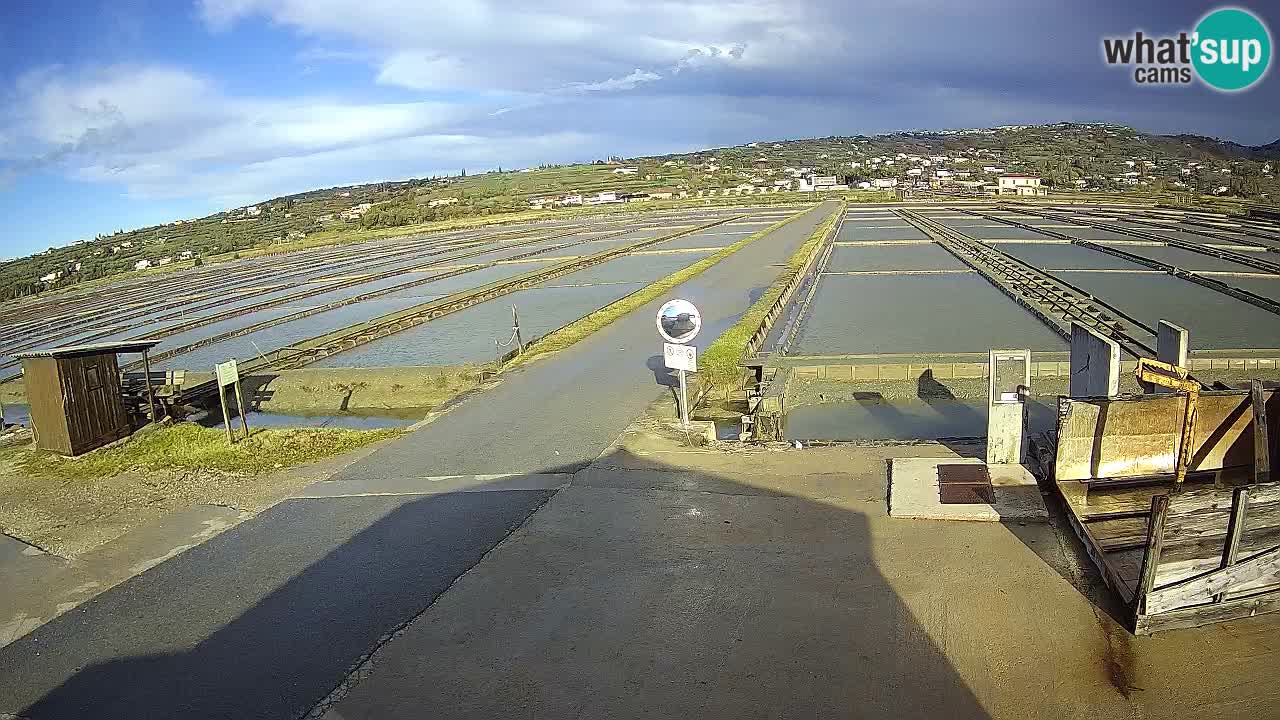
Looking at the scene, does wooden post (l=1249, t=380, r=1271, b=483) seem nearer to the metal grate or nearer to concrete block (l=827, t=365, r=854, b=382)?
the metal grate

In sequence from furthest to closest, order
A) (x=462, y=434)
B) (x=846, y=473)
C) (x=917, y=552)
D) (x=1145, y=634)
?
(x=462, y=434) < (x=846, y=473) < (x=917, y=552) < (x=1145, y=634)

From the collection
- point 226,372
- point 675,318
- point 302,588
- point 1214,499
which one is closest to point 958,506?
point 1214,499

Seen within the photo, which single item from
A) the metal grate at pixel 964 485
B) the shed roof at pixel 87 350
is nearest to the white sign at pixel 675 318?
the metal grate at pixel 964 485

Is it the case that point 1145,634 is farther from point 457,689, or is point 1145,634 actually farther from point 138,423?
point 138,423

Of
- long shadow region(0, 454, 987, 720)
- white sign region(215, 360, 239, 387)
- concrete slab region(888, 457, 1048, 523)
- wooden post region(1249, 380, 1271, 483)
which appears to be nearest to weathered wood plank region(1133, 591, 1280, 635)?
long shadow region(0, 454, 987, 720)

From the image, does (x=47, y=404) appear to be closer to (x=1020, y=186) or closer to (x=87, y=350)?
(x=87, y=350)

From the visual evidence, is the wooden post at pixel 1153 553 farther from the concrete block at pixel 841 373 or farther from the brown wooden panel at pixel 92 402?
the brown wooden panel at pixel 92 402

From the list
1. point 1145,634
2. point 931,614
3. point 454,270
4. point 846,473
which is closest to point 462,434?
point 846,473
